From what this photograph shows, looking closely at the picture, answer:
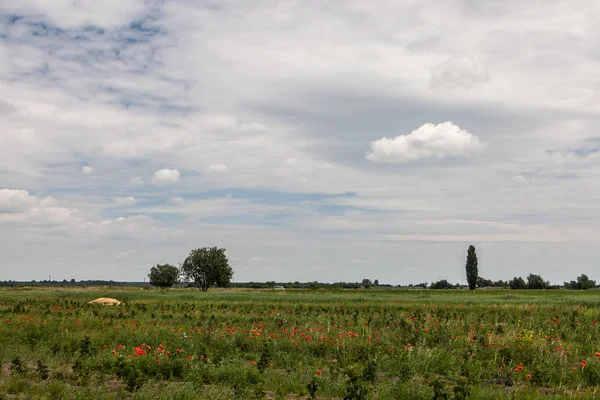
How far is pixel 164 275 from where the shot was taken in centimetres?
11625

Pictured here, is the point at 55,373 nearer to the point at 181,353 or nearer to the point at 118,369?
the point at 118,369

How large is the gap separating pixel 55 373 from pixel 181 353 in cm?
305

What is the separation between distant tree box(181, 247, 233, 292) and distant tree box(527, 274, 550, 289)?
321ft

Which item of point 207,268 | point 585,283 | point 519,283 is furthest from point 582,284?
point 207,268

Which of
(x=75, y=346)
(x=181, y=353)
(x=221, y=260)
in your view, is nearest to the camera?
(x=181, y=353)

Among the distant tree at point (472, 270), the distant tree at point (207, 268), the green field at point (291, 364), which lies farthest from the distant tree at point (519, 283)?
the green field at point (291, 364)

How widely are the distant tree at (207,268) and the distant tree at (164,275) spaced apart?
2369cm

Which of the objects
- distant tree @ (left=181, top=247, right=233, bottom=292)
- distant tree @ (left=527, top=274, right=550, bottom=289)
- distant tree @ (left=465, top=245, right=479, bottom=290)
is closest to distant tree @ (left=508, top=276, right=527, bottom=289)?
distant tree @ (left=527, top=274, right=550, bottom=289)

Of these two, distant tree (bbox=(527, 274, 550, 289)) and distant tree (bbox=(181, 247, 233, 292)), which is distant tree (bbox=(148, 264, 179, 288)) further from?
distant tree (bbox=(527, 274, 550, 289))

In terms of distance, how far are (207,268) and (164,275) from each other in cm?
2818

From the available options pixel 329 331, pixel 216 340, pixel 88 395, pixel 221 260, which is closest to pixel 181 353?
pixel 216 340

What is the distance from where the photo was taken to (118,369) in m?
11.1

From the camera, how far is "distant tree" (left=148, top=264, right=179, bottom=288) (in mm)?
116375

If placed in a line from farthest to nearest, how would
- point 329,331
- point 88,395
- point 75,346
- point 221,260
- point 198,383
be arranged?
point 221,260
point 329,331
point 75,346
point 198,383
point 88,395
